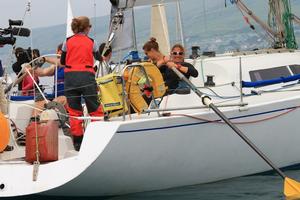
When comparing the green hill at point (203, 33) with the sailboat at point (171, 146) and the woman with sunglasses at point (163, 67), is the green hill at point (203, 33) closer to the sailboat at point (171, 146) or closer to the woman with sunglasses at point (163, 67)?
the woman with sunglasses at point (163, 67)

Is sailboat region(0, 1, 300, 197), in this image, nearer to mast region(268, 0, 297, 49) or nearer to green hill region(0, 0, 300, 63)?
green hill region(0, 0, 300, 63)

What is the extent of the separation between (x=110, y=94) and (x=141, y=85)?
0.44 meters

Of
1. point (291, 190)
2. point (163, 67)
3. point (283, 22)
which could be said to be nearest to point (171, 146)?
point (291, 190)

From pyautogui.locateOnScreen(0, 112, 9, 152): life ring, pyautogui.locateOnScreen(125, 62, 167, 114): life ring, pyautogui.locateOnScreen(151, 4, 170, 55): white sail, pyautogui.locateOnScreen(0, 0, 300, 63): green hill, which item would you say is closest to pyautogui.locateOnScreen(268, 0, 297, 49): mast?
pyautogui.locateOnScreen(0, 0, 300, 63): green hill

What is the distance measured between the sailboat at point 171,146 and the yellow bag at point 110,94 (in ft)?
0.39

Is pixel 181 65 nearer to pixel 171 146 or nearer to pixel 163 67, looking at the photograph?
pixel 163 67

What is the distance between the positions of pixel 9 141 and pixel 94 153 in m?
1.66

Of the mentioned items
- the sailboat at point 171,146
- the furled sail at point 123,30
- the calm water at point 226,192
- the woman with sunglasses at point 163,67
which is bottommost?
the calm water at point 226,192

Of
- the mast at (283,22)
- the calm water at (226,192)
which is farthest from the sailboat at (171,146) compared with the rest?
the mast at (283,22)

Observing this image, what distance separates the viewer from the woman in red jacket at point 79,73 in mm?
7098

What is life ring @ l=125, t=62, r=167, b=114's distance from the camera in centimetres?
681

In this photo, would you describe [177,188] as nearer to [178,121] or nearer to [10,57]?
[178,121]

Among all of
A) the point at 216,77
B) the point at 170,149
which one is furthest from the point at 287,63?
the point at 170,149

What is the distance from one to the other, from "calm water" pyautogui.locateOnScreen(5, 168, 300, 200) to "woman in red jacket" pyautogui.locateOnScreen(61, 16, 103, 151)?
37.0 inches
